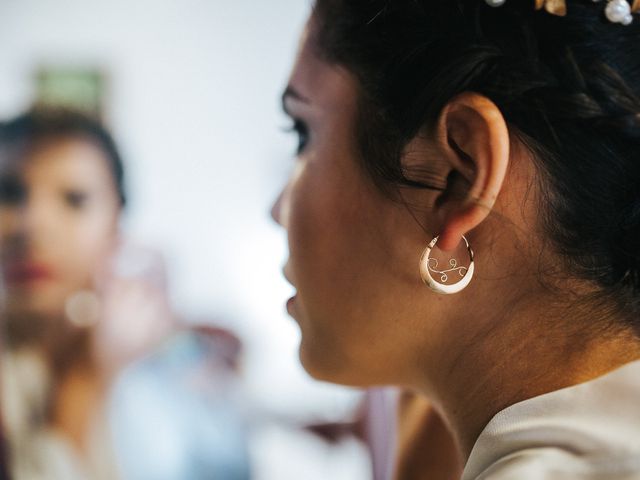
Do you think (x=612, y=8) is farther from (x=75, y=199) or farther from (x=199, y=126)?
(x=75, y=199)

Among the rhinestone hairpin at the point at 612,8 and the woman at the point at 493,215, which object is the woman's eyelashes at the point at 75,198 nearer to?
the woman at the point at 493,215

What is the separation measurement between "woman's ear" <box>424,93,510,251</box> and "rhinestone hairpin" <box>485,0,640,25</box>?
0.07 m

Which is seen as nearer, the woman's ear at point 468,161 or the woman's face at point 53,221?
the woman's ear at point 468,161

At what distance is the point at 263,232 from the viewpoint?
3.48 feet

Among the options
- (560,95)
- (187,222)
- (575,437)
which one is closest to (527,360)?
(575,437)

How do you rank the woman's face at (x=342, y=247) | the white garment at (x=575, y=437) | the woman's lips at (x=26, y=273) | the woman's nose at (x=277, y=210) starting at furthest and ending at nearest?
the woman's lips at (x=26, y=273), the woman's nose at (x=277, y=210), the woman's face at (x=342, y=247), the white garment at (x=575, y=437)

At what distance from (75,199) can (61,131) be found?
10 cm

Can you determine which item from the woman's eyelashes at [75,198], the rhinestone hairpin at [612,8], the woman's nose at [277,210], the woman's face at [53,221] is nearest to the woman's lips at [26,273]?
the woman's face at [53,221]

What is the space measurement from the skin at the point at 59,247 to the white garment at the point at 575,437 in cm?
70

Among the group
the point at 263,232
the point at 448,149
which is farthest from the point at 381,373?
the point at 263,232

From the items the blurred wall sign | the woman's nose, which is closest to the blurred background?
the blurred wall sign

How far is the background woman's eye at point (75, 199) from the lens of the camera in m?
1.01

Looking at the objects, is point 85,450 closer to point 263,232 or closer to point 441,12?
point 263,232

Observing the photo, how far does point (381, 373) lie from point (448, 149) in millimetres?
204
